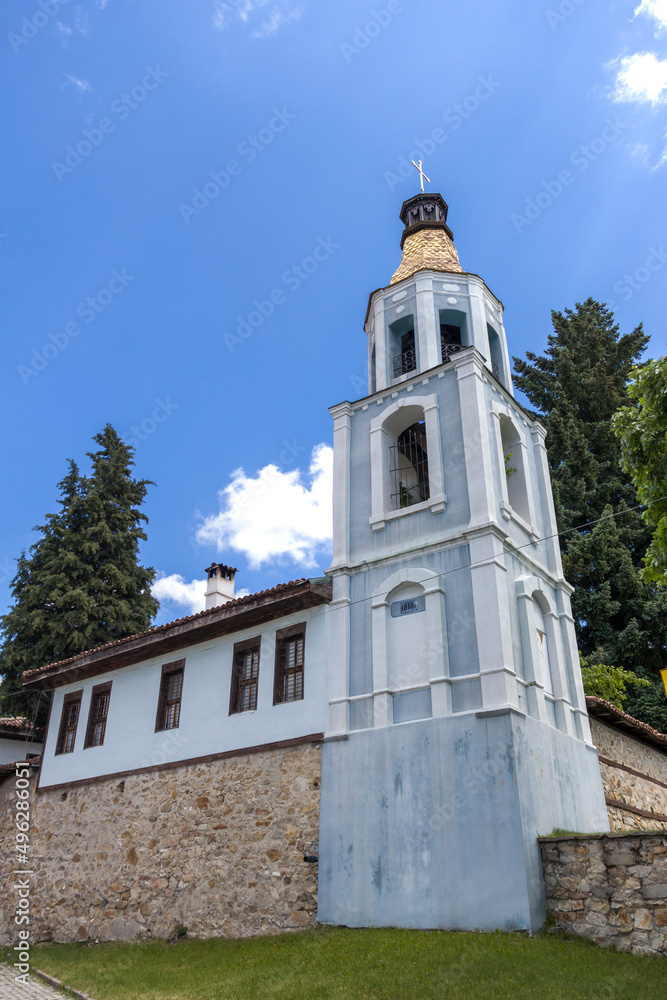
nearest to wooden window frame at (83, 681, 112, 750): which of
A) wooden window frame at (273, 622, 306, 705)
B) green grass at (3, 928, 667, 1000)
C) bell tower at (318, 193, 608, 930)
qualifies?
wooden window frame at (273, 622, 306, 705)

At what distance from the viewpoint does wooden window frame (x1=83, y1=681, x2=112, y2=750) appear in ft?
54.4

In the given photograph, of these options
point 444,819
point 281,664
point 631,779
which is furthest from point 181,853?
point 631,779

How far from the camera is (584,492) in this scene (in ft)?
77.1

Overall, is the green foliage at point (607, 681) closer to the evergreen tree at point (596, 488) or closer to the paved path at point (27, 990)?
the evergreen tree at point (596, 488)

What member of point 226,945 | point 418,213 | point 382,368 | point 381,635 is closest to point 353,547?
point 381,635

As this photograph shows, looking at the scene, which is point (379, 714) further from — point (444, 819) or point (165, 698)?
point (165, 698)

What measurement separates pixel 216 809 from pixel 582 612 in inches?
506

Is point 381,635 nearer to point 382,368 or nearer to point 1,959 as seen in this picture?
point 382,368

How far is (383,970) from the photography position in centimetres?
870

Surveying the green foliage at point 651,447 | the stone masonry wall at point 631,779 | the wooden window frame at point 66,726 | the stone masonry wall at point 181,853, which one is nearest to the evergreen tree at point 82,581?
the wooden window frame at point 66,726

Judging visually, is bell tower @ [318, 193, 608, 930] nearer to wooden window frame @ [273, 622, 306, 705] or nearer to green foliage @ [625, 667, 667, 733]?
wooden window frame @ [273, 622, 306, 705]

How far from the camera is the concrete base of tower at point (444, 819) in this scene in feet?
32.2

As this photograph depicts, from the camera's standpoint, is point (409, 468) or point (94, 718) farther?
point (94, 718)

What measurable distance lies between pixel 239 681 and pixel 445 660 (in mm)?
4539
